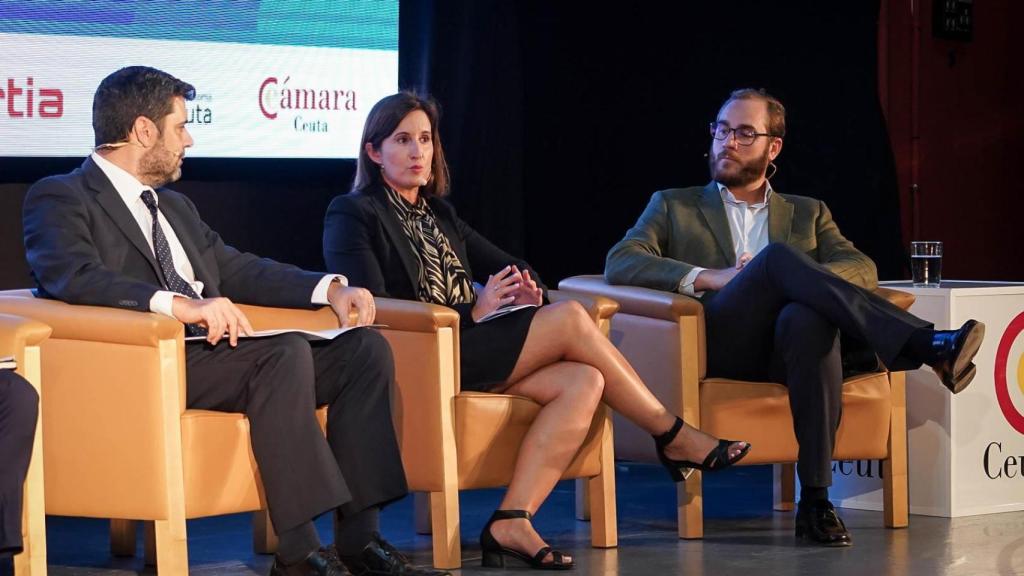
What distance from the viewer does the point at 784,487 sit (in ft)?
15.5

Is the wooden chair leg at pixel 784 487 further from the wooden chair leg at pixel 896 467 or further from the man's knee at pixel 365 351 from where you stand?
the man's knee at pixel 365 351

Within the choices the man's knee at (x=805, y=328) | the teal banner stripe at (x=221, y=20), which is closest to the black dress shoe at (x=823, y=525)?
the man's knee at (x=805, y=328)

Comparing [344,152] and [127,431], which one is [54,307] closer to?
[127,431]

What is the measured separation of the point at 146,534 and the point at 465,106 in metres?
2.21

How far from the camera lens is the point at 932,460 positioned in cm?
455

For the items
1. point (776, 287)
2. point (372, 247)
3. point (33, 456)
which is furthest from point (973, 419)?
point (33, 456)

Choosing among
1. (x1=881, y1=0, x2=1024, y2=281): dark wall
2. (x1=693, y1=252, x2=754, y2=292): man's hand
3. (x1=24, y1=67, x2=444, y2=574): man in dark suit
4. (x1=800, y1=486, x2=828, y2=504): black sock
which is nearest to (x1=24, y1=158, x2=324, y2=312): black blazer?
(x1=24, y1=67, x2=444, y2=574): man in dark suit

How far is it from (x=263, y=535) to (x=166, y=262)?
82 centimetres

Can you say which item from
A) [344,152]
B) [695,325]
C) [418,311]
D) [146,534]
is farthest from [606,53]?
[146,534]

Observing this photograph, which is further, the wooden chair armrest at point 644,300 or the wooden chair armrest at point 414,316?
the wooden chair armrest at point 644,300

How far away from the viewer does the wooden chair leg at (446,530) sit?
3.71 m

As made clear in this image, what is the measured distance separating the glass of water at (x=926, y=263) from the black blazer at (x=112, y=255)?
1979 mm

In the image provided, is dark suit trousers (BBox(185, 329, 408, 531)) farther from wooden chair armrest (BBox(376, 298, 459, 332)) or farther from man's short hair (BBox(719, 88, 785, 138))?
man's short hair (BBox(719, 88, 785, 138))

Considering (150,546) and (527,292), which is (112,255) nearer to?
(150,546)
